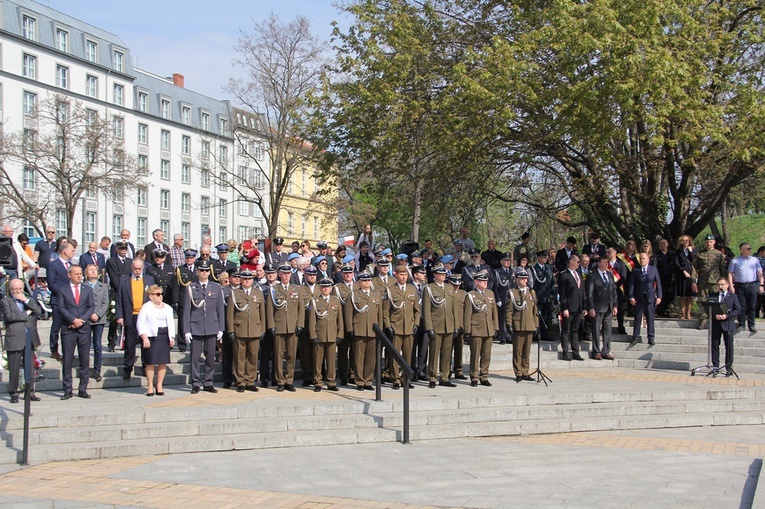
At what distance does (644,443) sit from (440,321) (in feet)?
12.8

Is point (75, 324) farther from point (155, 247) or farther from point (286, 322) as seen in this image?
point (155, 247)

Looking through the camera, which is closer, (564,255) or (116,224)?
(564,255)

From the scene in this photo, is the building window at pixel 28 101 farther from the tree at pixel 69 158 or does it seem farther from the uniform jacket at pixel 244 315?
the uniform jacket at pixel 244 315

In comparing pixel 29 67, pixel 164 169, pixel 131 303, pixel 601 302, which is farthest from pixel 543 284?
pixel 164 169

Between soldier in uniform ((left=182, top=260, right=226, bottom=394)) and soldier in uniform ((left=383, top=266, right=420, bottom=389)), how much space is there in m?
2.61

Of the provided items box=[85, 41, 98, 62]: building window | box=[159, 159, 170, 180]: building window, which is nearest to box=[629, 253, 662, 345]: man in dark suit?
box=[85, 41, 98, 62]: building window

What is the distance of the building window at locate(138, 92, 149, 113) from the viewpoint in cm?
5962

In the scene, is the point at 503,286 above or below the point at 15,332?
above

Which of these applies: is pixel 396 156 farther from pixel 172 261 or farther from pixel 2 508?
pixel 2 508

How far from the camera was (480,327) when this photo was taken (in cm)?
1264

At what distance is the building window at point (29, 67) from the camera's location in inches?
1923

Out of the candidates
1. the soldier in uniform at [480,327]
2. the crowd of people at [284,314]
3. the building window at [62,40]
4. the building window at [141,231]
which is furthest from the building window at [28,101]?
the soldier in uniform at [480,327]

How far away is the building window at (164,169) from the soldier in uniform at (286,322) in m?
52.3

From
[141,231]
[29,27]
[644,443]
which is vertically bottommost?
[644,443]
